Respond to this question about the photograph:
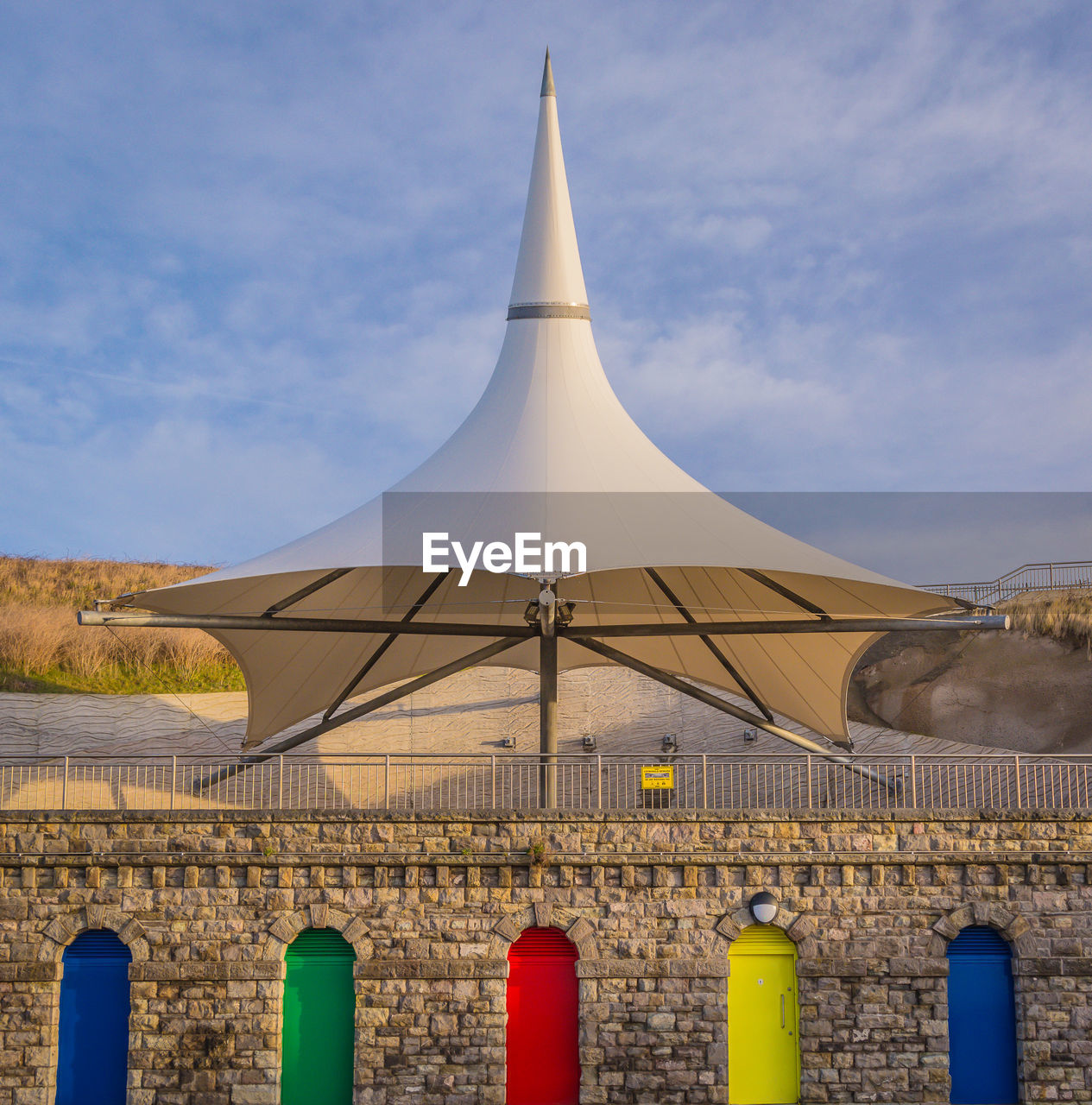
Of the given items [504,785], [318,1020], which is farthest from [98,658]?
[318,1020]

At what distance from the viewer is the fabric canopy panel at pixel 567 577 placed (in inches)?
571

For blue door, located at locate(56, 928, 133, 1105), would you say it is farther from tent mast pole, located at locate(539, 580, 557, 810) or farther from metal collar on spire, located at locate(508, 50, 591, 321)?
metal collar on spire, located at locate(508, 50, 591, 321)

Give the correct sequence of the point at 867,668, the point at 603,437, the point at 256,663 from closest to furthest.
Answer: the point at 603,437, the point at 256,663, the point at 867,668

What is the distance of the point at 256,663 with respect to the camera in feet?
60.1

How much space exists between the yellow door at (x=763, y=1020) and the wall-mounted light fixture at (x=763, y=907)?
0.26 m

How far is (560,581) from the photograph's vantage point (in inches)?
669

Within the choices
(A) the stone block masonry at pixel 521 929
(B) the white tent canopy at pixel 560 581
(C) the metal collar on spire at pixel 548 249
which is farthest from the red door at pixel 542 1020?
(C) the metal collar on spire at pixel 548 249

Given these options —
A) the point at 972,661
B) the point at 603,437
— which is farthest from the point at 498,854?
the point at 972,661

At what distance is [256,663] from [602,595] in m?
5.54

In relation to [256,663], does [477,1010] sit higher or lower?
lower

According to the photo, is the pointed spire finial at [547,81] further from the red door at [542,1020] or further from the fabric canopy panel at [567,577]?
the red door at [542,1020]

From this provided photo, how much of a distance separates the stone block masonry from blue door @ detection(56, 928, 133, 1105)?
0.55 feet

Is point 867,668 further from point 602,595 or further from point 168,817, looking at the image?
point 168,817

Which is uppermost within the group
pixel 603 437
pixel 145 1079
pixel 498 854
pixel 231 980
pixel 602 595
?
pixel 603 437
